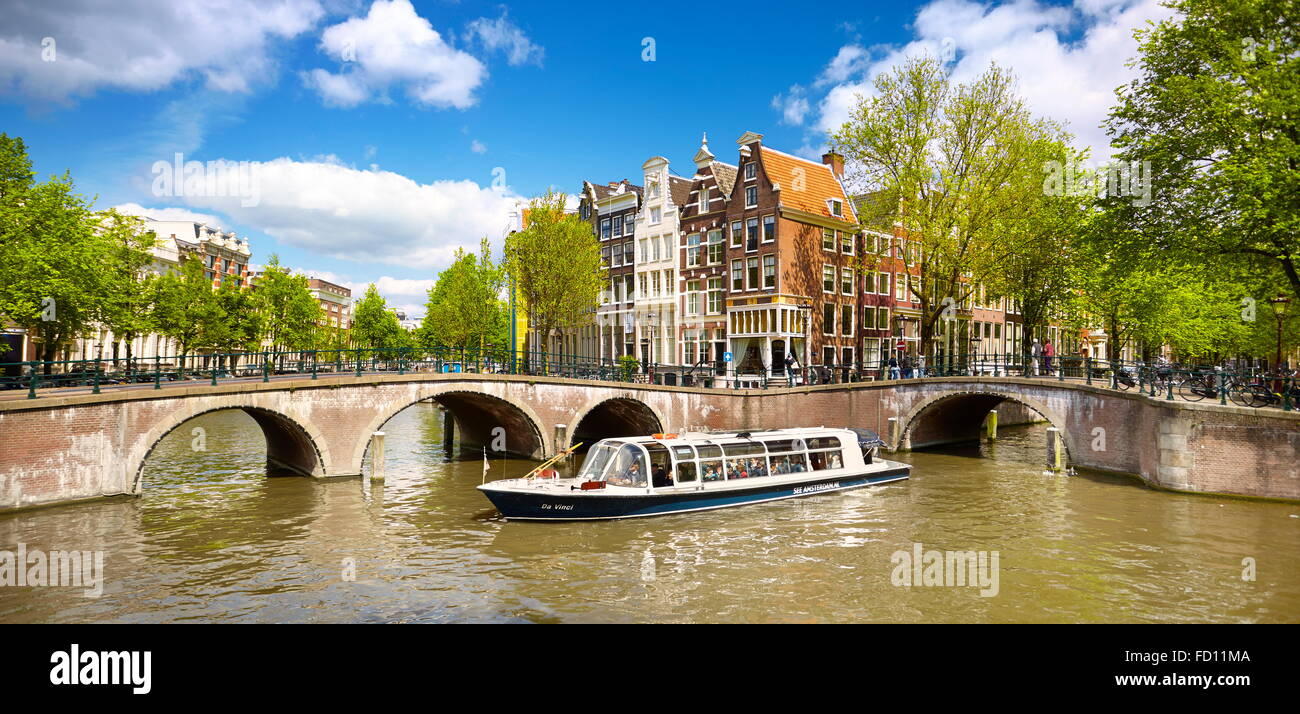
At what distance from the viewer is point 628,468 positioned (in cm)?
2133

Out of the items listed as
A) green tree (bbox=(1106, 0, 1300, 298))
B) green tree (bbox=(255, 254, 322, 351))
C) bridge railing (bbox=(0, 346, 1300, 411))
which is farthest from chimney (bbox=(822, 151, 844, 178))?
green tree (bbox=(255, 254, 322, 351))

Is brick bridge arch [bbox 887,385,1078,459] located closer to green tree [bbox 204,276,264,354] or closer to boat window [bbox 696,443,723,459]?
boat window [bbox 696,443,723,459]

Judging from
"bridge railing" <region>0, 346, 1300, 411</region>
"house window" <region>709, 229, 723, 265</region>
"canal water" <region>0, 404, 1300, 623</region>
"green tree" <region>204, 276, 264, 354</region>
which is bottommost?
"canal water" <region>0, 404, 1300, 623</region>

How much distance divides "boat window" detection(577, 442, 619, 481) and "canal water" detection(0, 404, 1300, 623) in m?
1.66

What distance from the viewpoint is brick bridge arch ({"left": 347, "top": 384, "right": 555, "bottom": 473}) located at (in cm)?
2711

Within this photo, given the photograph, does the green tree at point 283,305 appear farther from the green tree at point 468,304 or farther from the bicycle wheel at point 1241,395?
the bicycle wheel at point 1241,395

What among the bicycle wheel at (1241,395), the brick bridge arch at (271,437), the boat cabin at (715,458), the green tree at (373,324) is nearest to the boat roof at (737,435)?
the boat cabin at (715,458)
